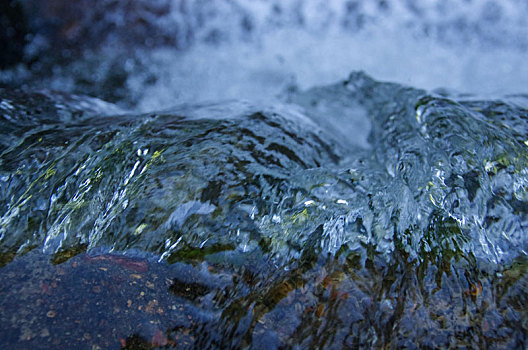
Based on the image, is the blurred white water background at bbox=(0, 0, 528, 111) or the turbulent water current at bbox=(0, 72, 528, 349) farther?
the blurred white water background at bbox=(0, 0, 528, 111)

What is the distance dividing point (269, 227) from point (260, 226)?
54 mm

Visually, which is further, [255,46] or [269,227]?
[255,46]

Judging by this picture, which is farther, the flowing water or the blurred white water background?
the blurred white water background

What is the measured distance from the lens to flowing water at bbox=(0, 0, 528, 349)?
5.98 ft

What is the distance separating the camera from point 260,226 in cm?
232

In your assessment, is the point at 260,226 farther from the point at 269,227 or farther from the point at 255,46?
Result: the point at 255,46

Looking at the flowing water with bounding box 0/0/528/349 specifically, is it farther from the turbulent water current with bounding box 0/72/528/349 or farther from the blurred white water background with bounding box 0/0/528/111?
the blurred white water background with bounding box 0/0/528/111

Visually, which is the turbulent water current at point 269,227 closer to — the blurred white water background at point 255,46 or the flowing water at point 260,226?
the flowing water at point 260,226

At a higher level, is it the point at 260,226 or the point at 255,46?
the point at 255,46

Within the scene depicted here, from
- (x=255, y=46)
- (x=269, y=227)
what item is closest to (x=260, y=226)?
(x=269, y=227)

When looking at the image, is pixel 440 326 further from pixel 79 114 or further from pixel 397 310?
pixel 79 114

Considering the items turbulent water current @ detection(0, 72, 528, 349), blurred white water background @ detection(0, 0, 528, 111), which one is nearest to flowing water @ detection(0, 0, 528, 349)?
turbulent water current @ detection(0, 72, 528, 349)

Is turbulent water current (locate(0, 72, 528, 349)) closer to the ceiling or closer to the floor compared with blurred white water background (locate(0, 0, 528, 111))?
closer to the floor

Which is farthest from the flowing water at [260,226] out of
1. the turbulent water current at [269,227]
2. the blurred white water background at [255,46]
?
the blurred white water background at [255,46]
